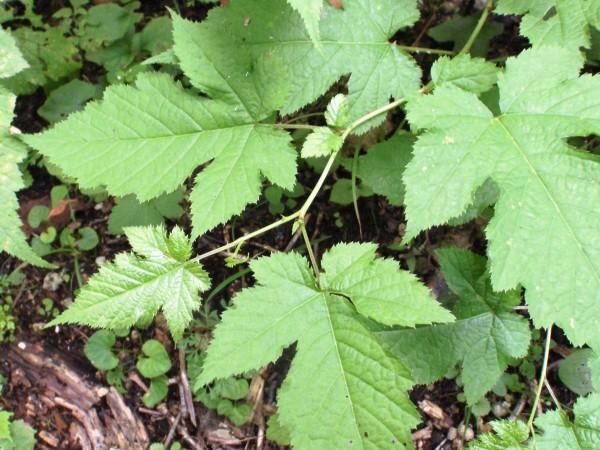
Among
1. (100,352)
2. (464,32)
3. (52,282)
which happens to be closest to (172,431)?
(100,352)

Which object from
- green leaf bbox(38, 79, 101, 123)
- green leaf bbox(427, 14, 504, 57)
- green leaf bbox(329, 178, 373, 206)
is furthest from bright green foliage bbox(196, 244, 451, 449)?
green leaf bbox(38, 79, 101, 123)

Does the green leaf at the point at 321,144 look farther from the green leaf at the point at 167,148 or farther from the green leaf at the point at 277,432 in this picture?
the green leaf at the point at 277,432

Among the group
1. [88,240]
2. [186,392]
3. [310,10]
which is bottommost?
[186,392]

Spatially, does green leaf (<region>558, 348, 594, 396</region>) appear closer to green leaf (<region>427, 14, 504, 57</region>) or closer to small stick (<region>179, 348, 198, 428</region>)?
green leaf (<region>427, 14, 504, 57</region>)

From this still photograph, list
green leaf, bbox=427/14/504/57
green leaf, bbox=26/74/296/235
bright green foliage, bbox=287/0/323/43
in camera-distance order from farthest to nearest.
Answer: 1. green leaf, bbox=427/14/504/57
2. green leaf, bbox=26/74/296/235
3. bright green foliage, bbox=287/0/323/43

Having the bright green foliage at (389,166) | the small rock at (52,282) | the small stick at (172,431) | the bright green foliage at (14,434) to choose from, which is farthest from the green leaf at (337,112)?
the bright green foliage at (14,434)

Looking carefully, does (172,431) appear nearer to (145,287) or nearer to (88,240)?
(88,240)

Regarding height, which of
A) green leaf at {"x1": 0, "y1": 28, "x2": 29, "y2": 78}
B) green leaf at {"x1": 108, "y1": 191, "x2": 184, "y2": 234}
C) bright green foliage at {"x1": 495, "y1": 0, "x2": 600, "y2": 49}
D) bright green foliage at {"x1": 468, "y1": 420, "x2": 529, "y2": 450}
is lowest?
bright green foliage at {"x1": 468, "y1": 420, "x2": 529, "y2": 450}
